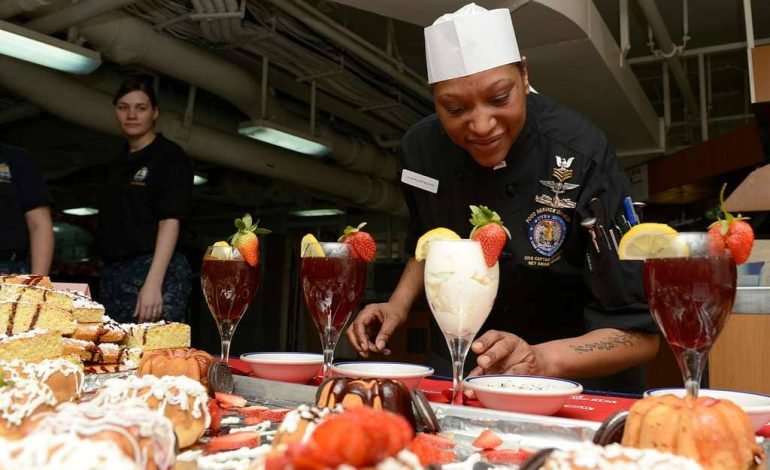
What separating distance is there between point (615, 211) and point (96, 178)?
9.50 m

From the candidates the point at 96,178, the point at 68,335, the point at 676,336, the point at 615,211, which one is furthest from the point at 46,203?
the point at 96,178

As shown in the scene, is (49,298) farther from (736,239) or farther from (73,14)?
(73,14)

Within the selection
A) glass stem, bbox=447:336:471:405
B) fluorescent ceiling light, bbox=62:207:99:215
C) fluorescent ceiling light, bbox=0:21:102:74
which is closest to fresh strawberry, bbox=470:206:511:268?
glass stem, bbox=447:336:471:405

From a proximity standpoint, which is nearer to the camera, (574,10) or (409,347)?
(574,10)

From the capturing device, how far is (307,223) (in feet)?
39.3

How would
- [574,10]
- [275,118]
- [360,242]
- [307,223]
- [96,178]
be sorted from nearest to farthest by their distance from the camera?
[360,242] < [574,10] < [275,118] < [96,178] < [307,223]

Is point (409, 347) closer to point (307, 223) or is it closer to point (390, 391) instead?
point (307, 223)

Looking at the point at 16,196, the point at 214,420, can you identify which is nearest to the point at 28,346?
the point at 214,420

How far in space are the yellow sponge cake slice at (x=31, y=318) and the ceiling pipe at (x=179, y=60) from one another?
2536mm

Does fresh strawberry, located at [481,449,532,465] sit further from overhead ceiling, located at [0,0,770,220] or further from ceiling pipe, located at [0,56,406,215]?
ceiling pipe, located at [0,56,406,215]

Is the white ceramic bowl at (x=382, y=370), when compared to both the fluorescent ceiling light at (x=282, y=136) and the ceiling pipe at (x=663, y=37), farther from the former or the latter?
the fluorescent ceiling light at (x=282, y=136)

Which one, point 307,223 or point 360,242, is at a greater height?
point 307,223

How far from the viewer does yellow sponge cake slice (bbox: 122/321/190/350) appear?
1.45m

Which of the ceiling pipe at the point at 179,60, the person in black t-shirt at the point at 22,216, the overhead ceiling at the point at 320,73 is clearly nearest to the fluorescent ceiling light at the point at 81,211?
the overhead ceiling at the point at 320,73
